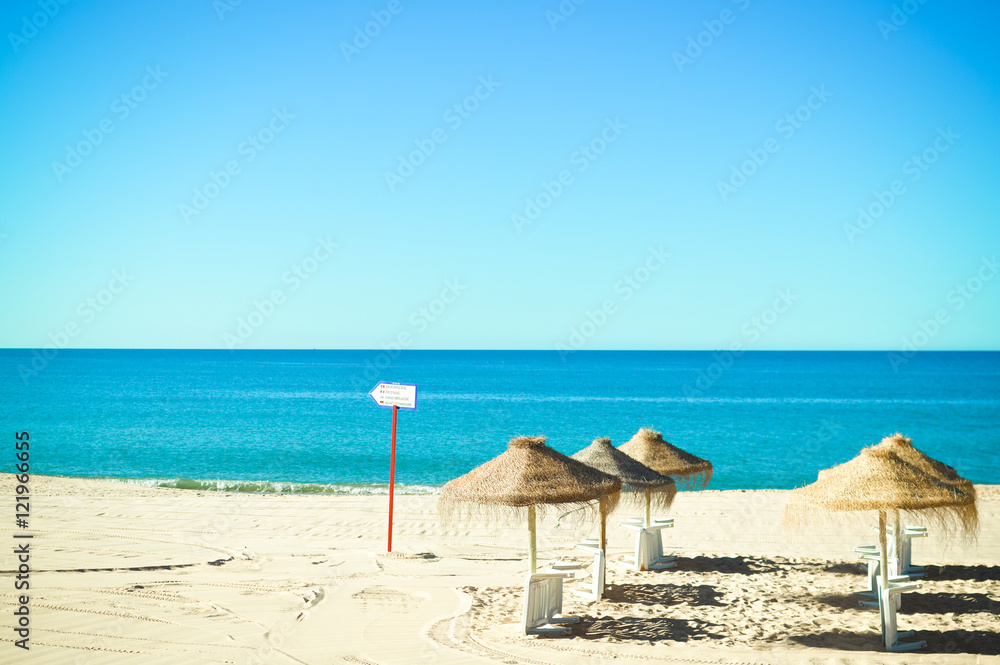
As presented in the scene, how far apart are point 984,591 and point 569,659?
625cm

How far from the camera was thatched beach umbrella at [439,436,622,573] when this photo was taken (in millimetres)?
8227

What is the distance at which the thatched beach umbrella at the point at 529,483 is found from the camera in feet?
27.0

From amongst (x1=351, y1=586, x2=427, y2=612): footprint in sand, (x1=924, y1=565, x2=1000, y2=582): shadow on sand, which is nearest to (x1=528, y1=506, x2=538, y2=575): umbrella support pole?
(x1=351, y1=586, x2=427, y2=612): footprint in sand

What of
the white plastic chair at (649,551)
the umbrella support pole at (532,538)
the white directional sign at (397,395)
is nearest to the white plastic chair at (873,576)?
the white plastic chair at (649,551)

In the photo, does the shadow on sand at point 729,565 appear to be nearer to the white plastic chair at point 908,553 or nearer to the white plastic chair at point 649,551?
the white plastic chair at point 649,551

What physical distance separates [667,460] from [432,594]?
4.52 metres

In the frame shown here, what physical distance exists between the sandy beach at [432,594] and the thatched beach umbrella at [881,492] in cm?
132

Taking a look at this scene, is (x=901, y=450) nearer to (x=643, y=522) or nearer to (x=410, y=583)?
(x=643, y=522)

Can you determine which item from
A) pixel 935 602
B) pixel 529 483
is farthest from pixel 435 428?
pixel 529 483

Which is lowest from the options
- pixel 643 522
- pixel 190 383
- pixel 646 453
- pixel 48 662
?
pixel 48 662

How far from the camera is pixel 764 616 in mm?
8766

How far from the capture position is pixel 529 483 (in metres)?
8.31

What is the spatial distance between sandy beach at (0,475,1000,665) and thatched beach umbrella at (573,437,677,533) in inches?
52.2

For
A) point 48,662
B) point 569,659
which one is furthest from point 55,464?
point 569,659
